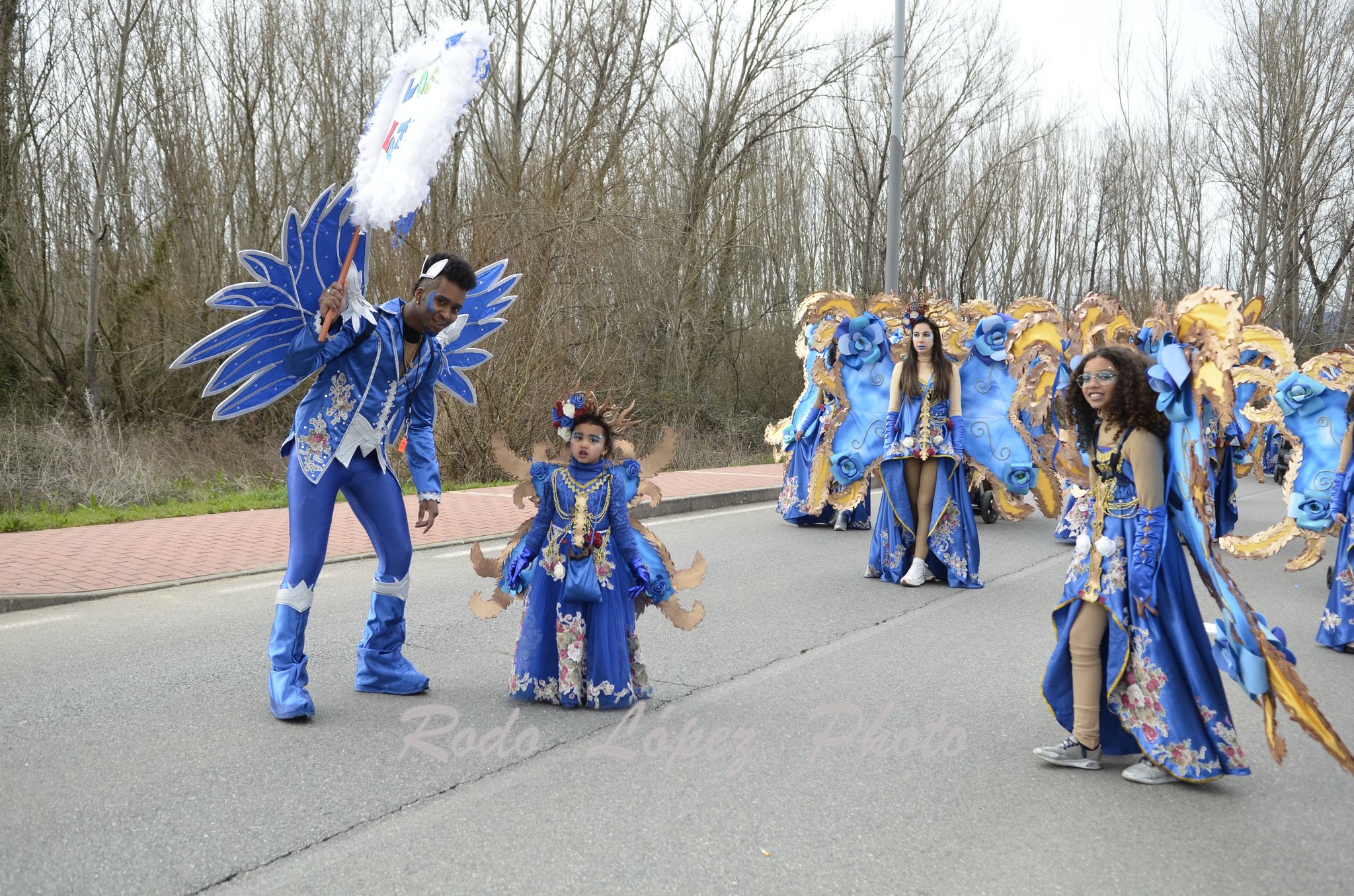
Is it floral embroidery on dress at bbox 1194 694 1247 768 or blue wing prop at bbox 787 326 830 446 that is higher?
blue wing prop at bbox 787 326 830 446

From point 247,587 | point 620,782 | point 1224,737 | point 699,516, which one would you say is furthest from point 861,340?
point 620,782

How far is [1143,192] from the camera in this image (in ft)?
106

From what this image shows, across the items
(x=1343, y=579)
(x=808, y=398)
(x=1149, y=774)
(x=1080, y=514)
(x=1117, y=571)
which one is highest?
(x=808, y=398)

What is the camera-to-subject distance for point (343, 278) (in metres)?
4.66

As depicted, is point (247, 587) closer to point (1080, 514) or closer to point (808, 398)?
point (1080, 514)

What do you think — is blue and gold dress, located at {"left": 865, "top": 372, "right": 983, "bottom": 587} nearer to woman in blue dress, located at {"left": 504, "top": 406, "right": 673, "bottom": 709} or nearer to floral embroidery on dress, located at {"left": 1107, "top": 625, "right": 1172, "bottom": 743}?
woman in blue dress, located at {"left": 504, "top": 406, "right": 673, "bottom": 709}

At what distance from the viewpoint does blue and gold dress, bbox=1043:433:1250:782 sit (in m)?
4.16

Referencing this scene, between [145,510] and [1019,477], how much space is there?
8.20m

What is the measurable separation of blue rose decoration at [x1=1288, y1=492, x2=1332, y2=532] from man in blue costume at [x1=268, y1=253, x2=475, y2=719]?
616cm

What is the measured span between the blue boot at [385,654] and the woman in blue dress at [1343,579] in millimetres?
5088

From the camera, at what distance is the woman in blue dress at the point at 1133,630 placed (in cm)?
416

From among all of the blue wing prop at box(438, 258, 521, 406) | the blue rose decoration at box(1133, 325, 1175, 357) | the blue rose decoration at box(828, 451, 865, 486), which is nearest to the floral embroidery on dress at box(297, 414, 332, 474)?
the blue wing prop at box(438, 258, 521, 406)

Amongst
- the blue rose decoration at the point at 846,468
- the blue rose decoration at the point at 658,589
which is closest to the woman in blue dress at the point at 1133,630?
the blue rose decoration at the point at 658,589

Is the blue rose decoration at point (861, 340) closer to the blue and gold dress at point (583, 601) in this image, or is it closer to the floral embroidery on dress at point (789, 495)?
the floral embroidery on dress at point (789, 495)
